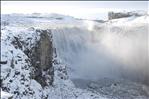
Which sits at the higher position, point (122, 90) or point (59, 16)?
point (59, 16)

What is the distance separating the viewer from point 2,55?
92.7 feet

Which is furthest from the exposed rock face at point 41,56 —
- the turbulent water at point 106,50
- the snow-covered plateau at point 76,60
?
the turbulent water at point 106,50

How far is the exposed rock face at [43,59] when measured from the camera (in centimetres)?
3400

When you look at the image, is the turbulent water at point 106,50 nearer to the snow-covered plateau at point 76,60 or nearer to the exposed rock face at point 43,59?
the snow-covered plateau at point 76,60

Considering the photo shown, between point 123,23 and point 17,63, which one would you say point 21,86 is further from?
point 123,23

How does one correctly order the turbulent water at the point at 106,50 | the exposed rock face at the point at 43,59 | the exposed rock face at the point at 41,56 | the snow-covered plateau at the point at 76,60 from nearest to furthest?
the snow-covered plateau at the point at 76,60, the exposed rock face at the point at 41,56, the exposed rock face at the point at 43,59, the turbulent water at the point at 106,50

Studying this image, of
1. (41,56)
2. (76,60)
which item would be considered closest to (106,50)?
(76,60)

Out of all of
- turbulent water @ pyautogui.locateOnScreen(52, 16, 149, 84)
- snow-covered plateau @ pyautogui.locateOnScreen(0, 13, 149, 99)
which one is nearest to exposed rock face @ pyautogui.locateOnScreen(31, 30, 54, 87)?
snow-covered plateau @ pyautogui.locateOnScreen(0, 13, 149, 99)

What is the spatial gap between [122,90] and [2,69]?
49.0 feet

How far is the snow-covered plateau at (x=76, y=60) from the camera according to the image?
95.2 feet

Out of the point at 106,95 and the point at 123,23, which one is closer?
the point at 106,95

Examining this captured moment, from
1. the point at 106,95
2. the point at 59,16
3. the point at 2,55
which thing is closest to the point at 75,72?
the point at 106,95

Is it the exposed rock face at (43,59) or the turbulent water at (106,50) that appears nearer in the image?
the exposed rock face at (43,59)

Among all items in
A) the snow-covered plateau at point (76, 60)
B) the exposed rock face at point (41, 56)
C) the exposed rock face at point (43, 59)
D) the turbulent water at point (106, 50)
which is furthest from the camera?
the turbulent water at point (106, 50)
